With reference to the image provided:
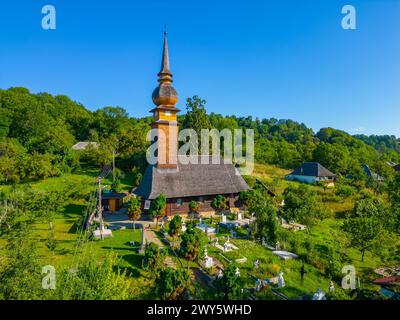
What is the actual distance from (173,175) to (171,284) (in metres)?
17.5

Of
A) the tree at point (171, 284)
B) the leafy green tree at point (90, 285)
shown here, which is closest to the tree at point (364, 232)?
the tree at point (171, 284)

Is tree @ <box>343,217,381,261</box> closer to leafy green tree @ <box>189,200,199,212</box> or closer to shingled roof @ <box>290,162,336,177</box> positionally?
leafy green tree @ <box>189,200,199,212</box>

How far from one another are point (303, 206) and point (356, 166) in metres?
39.9

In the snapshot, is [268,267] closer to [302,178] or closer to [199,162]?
[199,162]

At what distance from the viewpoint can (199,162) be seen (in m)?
31.7

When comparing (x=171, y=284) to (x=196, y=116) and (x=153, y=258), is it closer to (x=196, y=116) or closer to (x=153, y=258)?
(x=153, y=258)

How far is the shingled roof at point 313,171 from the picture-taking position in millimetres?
53509

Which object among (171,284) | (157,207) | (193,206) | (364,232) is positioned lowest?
(171,284)

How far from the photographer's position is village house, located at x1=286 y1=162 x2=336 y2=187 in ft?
174

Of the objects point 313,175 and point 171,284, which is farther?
point 313,175

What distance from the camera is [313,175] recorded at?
53.5 meters

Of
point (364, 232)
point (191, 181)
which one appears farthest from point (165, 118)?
point (364, 232)

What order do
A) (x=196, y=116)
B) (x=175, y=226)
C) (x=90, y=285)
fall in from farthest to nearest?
(x=196, y=116), (x=175, y=226), (x=90, y=285)

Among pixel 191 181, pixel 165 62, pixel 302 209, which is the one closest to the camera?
pixel 302 209
